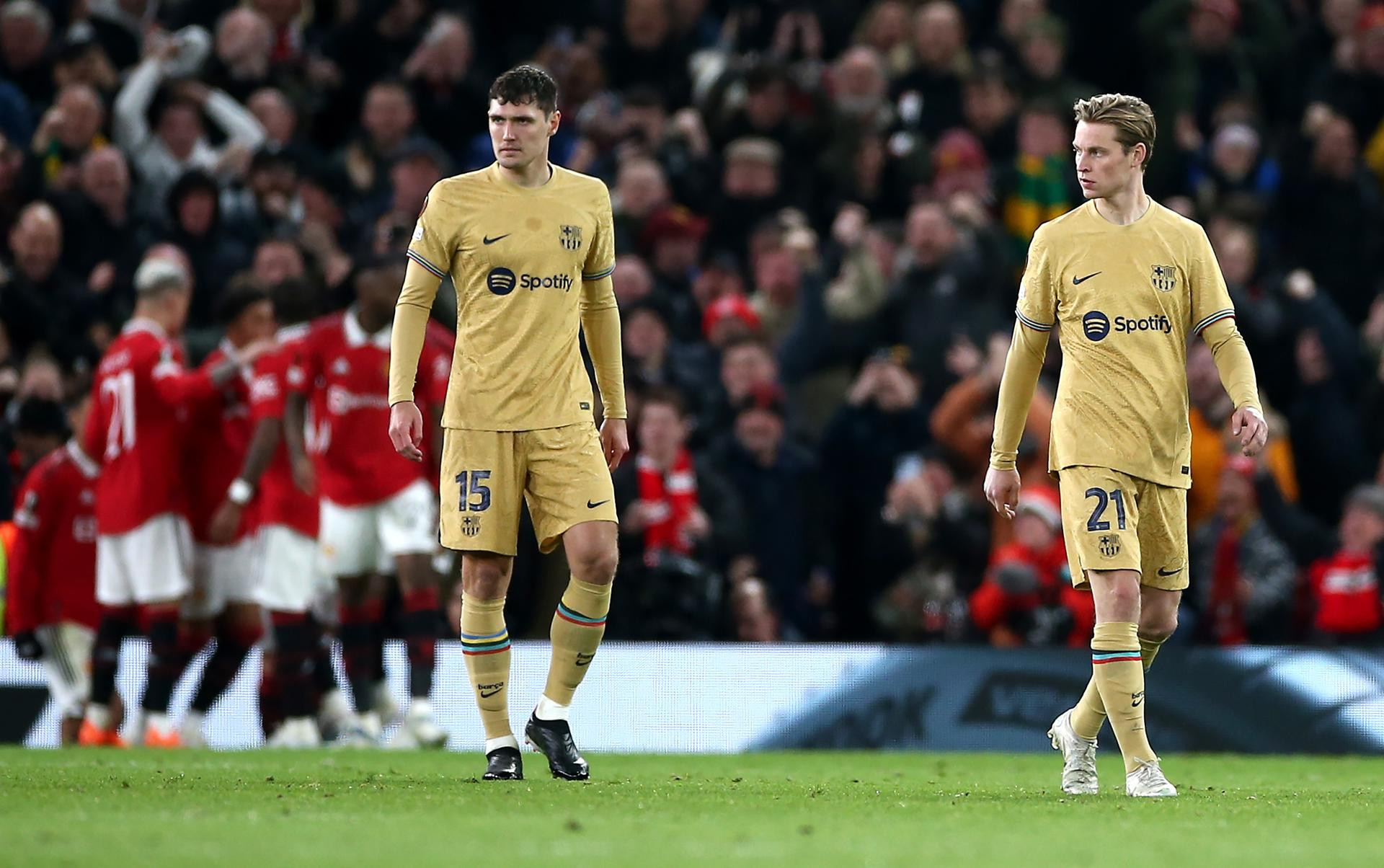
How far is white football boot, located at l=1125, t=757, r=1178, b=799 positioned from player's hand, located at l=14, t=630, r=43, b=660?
7497mm

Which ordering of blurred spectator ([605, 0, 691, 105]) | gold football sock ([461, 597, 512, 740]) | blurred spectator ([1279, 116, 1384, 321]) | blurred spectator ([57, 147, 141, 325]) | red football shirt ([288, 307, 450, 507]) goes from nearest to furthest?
gold football sock ([461, 597, 512, 740])
red football shirt ([288, 307, 450, 507])
blurred spectator ([57, 147, 141, 325])
blurred spectator ([1279, 116, 1384, 321])
blurred spectator ([605, 0, 691, 105])

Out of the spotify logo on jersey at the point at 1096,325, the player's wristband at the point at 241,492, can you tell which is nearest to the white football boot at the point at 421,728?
the player's wristband at the point at 241,492

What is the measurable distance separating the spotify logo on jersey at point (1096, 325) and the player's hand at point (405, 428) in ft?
8.13

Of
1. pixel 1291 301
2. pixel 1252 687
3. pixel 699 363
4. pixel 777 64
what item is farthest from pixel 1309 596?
pixel 777 64

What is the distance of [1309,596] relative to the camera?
13.7m

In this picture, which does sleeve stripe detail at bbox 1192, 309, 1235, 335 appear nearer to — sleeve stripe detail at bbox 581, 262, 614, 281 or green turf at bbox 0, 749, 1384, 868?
green turf at bbox 0, 749, 1384, 868

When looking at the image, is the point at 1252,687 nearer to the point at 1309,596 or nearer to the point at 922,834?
the point at 1309,596

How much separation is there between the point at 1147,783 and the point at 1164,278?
1835 millimetres

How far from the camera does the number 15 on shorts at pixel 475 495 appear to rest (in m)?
8.02

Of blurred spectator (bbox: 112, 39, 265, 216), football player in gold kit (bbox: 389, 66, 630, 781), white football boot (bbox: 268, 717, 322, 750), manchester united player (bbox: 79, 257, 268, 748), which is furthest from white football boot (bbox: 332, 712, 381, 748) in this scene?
blurred spectator (bbox: 112, 39, 265, 216)

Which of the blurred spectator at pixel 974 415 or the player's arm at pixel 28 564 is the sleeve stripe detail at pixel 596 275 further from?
the blurred spectator at pixel 974 415

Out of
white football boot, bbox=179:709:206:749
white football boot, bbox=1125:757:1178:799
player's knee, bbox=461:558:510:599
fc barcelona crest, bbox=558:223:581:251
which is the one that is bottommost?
white football boot, bbox=179:709:206:749

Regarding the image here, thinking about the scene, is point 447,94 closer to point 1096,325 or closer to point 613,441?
point 613,441

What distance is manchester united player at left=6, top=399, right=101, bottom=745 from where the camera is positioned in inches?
507
